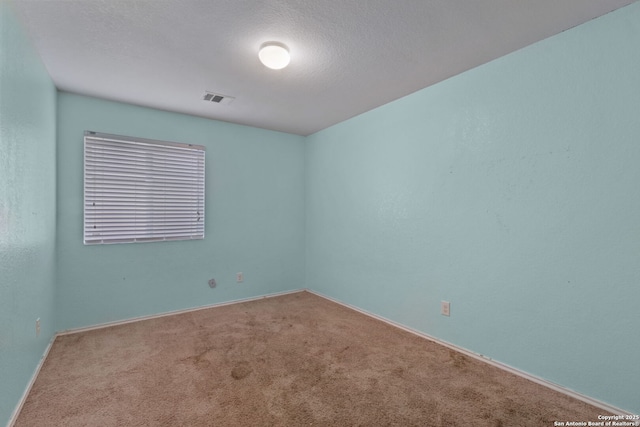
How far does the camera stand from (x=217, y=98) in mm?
3045

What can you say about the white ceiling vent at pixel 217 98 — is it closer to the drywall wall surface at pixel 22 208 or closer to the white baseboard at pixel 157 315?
the drywall wall surface at pixel 22 208

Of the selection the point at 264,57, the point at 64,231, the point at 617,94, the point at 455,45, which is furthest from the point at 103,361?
the point at 617,94

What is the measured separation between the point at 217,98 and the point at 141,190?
4.41 ft

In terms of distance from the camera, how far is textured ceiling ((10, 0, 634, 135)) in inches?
67.9

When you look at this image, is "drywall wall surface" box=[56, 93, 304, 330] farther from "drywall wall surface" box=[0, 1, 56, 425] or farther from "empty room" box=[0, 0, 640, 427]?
"drywall wall surface" box=[0, 1, 56, 425]

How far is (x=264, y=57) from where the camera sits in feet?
6.92

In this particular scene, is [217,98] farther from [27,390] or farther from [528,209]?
[528,209]

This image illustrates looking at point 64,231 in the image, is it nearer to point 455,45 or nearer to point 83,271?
point 83,271

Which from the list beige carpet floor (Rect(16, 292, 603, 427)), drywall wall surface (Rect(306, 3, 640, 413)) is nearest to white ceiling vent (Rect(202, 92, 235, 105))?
drywall wall surface (Rect(306, 3, 640, 413))

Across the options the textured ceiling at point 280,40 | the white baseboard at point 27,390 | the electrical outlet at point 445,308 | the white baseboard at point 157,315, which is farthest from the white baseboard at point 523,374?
the white baseboard at point 27,390

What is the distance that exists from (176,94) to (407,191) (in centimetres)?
252

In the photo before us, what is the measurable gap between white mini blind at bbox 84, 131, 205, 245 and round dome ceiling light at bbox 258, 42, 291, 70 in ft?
6.20

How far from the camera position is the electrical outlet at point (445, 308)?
8.55 ft

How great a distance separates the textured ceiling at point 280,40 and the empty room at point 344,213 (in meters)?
0.02
